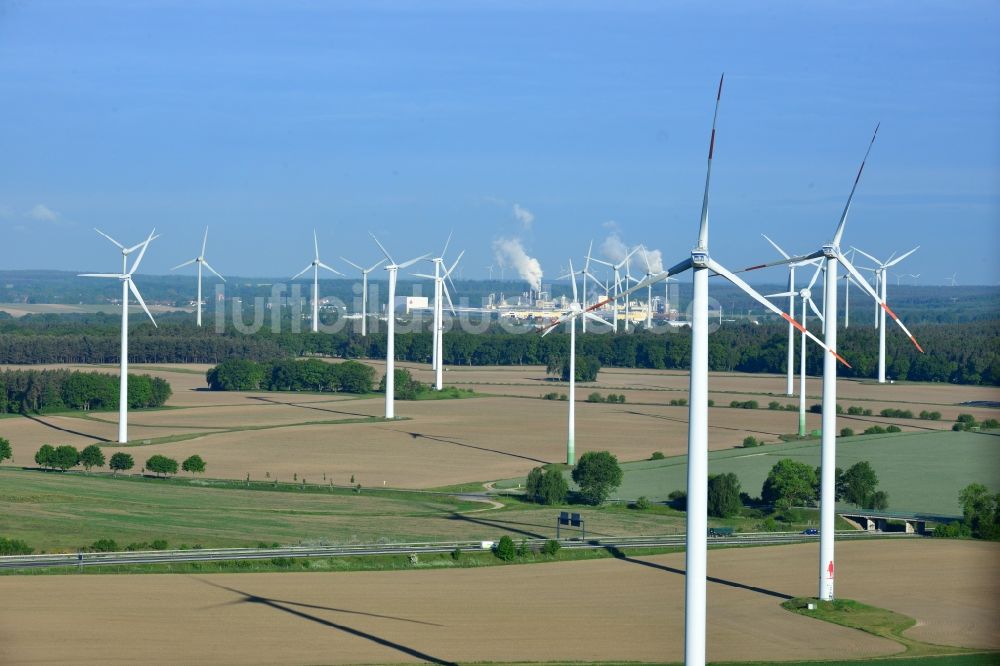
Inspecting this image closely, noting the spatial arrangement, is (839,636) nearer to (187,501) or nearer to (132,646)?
(132,646)

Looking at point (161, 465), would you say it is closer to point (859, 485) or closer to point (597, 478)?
point (597, 478)

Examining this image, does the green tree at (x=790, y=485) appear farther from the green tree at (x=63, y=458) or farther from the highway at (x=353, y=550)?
the green tree at (x=63, y=458)

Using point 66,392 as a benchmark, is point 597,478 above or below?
below

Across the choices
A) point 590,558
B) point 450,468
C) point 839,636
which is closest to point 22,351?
point 450,468

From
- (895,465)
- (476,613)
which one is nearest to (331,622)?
(476,613)

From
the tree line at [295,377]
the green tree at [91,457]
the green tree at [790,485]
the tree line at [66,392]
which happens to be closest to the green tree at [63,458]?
the green tree at [91,457]

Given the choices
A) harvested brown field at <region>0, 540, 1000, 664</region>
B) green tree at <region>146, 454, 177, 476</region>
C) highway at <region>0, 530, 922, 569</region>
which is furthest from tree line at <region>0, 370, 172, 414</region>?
harvested brown field at <region>0, 540, 1000, 664</region>
